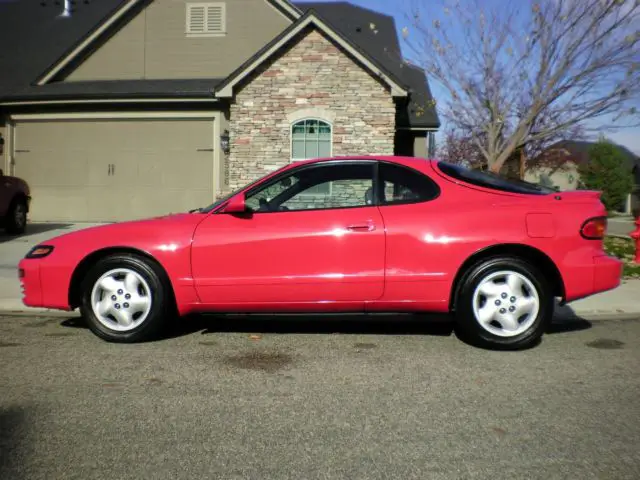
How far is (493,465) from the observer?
2842mm

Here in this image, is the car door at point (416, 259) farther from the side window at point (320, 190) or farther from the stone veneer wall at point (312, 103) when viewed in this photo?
the stone veneer wall at point (312, 103)

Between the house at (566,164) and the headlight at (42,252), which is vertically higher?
the house at (566,164)

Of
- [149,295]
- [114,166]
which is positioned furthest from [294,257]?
[114,166]

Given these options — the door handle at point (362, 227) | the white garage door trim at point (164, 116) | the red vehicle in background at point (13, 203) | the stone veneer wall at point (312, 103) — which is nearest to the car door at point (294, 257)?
the door handle at point (362, 227)

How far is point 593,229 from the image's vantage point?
4.94m

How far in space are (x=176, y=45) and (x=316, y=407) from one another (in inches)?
645

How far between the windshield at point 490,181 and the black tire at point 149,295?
2.48m

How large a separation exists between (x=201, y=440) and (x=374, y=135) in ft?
40.8

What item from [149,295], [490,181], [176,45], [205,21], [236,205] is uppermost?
[205,21]

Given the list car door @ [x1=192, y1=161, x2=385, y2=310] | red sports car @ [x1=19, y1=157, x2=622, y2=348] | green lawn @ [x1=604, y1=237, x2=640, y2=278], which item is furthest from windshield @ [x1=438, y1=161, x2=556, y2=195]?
green lawn @ [x1=604, y1=237, x2=640, y2=278]

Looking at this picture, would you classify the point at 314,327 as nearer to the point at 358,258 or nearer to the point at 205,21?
the point at 358,258

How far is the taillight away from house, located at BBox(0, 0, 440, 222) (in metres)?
10.1

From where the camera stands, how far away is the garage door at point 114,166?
16.7m

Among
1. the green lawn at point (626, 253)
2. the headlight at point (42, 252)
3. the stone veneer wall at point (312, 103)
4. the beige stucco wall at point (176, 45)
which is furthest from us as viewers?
the beige stucco wall at point (176, 45)
